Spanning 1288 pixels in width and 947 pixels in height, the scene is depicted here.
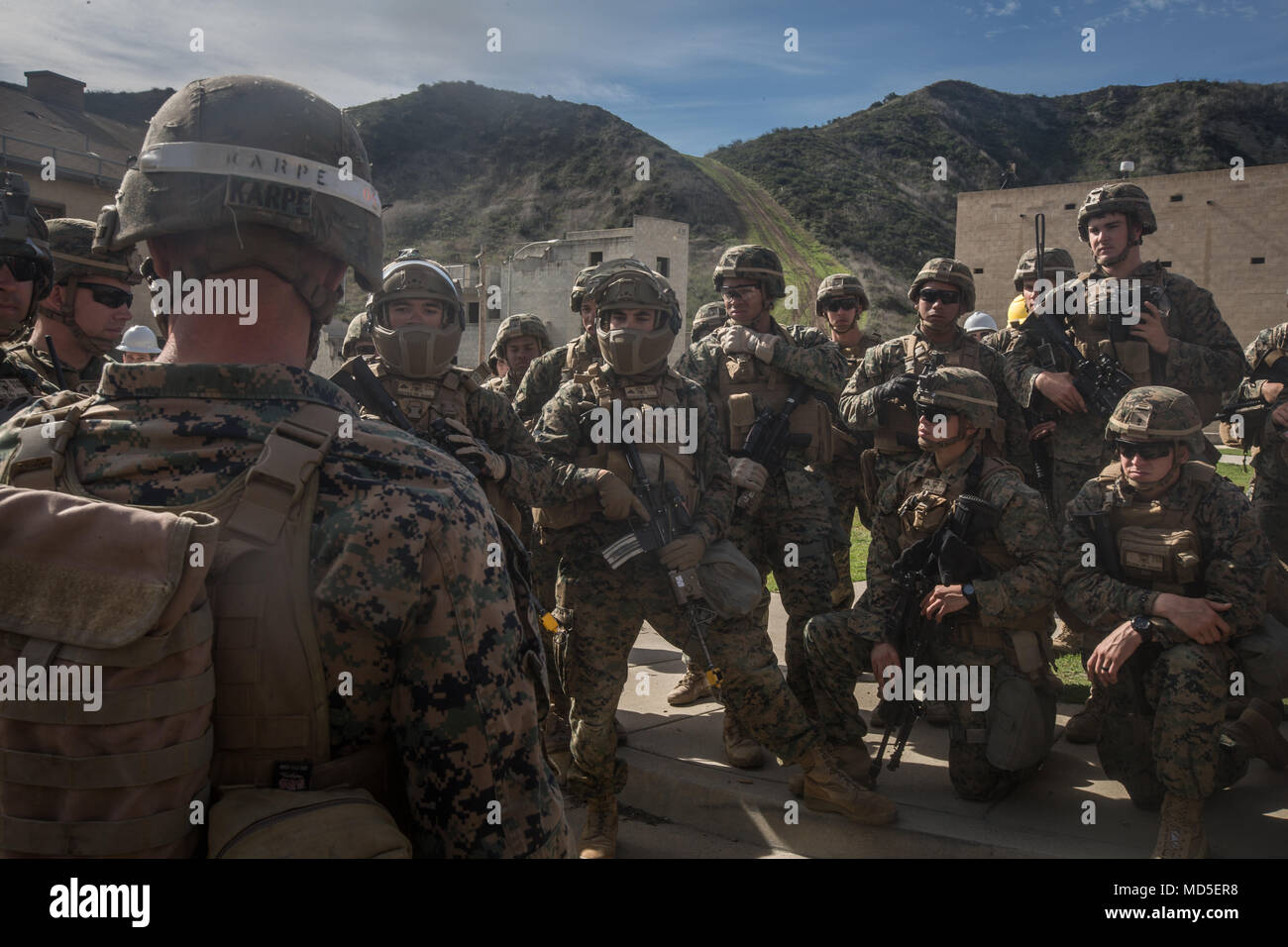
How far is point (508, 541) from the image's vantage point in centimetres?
178

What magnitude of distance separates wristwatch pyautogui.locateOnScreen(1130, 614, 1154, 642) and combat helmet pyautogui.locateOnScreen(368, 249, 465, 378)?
333 centimetres

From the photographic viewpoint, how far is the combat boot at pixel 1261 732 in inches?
169

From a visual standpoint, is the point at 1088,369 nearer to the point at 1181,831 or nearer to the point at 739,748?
the point at 1181,831

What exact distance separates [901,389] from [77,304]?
14.6 ft

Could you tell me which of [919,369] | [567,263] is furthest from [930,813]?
[567,263]

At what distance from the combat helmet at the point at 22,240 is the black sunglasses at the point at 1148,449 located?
192 inches

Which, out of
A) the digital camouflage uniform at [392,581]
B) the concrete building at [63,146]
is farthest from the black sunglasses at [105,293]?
the concrete building at [63,146]

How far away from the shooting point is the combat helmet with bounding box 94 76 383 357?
58.8 inches

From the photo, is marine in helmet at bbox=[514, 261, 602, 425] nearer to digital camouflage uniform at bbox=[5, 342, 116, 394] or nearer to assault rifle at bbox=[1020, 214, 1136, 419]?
digital camouflage uniform at bbox=[5, 342, 116, 394]

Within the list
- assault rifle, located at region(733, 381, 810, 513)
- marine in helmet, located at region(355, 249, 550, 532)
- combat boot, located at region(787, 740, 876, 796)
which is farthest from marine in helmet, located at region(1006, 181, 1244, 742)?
marine in helmet, located at region(355, 249, 550, 532)

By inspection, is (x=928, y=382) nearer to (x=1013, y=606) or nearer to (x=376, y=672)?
(x=1013, y=606)

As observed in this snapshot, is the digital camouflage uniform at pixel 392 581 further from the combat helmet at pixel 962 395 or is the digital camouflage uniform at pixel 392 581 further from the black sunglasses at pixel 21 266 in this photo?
the combat helmet at pixel 962 395
